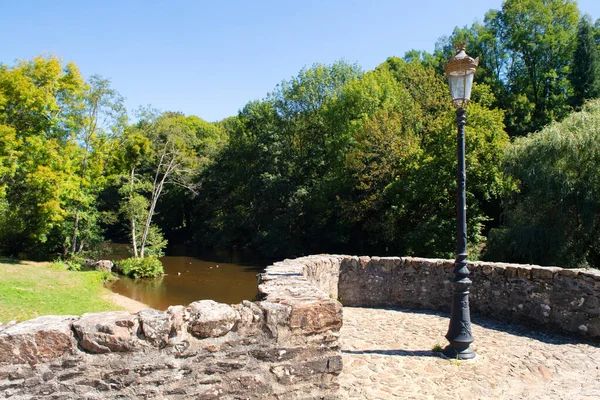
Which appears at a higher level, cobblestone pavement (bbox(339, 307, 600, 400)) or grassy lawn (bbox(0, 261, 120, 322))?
cobblestone pavement (bbox(339, 307, 600, 400))

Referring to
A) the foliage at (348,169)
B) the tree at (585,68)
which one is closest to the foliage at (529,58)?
the tree at (585,68)

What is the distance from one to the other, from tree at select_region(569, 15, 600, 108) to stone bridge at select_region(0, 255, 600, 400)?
879 inches

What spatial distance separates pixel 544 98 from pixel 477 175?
14662 millimetres

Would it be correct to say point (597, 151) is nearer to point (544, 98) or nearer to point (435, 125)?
point (435, 125)

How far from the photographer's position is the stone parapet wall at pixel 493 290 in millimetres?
6617

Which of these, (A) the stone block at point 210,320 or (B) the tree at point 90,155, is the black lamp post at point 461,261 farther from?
(B) the tree at point 90,155

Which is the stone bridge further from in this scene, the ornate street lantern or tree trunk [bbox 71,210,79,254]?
tree trunk [bbox 71,210,79,254]

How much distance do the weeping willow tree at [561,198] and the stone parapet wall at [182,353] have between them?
12.4m

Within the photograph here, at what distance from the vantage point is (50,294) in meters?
14.5

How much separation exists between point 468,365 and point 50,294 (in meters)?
14.1

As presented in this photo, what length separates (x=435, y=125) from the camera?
20.5 m

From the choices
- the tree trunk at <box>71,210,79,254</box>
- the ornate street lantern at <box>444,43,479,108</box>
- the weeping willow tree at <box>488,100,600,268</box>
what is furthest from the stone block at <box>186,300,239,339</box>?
the tree trunk at <box>71,210,79,254</box>

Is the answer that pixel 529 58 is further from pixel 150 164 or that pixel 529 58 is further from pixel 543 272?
pixel 150 164

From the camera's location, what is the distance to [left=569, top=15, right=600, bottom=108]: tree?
2470 centimetres
